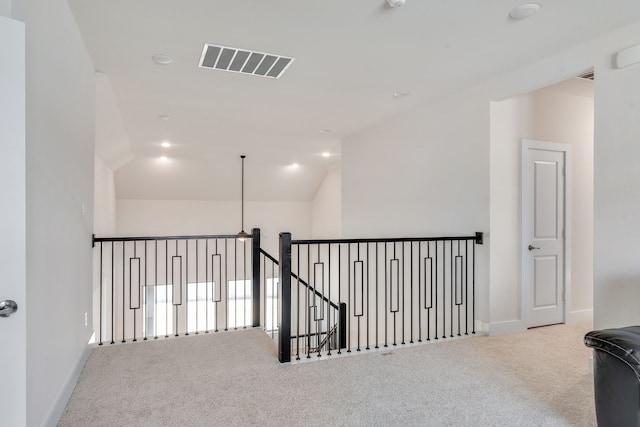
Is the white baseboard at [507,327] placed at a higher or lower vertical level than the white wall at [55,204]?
lower

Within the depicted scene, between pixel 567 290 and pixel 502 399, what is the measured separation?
2455mm

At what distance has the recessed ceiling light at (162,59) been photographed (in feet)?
10.6

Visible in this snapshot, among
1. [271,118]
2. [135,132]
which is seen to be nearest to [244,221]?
[135,132]

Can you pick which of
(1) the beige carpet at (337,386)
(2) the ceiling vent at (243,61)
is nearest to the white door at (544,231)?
(1) the beige carpet at (337,386)

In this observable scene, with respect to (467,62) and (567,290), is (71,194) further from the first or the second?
(567,290)

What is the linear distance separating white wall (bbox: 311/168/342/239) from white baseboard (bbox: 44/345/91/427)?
6.06 metres

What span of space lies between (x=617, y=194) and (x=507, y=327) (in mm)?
1742

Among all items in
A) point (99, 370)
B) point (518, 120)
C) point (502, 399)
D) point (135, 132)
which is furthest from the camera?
point (135, 132)

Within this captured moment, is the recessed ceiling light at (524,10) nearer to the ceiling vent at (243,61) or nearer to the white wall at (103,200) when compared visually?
the ceiling vent at (243,61)

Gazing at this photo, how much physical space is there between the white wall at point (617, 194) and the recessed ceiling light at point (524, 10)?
808mm

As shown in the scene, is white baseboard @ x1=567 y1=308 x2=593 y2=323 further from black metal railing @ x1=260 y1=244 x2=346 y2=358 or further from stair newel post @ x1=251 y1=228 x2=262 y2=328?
stair newel post @ x1=251 y1=228 x2=262 y2=328

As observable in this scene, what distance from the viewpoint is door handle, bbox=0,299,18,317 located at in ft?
4.39

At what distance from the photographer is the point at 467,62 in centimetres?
340

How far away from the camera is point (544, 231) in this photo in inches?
165
